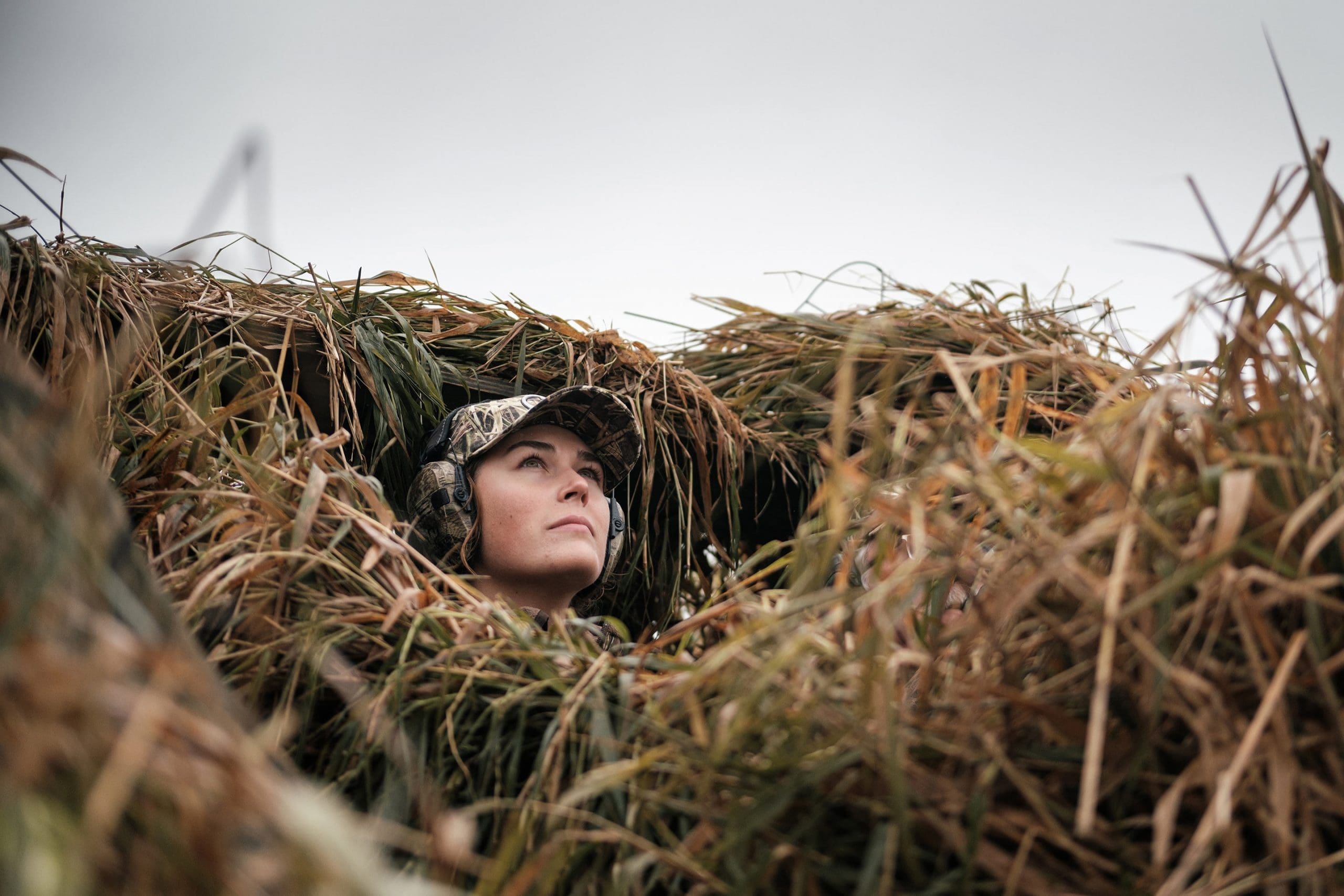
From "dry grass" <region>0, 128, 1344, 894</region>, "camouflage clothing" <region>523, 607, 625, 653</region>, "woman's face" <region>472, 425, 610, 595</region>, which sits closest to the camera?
"dry grass" <region>0, 128, 1344, 894</region>

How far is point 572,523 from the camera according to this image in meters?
1.59

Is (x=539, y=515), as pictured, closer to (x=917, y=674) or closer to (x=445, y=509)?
(x=445, y=509)

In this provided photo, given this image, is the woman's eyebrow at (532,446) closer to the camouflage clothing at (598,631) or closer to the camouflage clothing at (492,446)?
the camouflage clothing at (492,446)

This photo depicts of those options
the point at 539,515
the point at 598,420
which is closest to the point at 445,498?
the point at 539,515

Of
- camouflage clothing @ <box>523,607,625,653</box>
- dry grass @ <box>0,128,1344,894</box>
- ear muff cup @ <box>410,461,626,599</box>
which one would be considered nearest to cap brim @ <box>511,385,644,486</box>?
ear muff cup @ <box>410,461,626,599</box>

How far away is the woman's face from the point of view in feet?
5.16

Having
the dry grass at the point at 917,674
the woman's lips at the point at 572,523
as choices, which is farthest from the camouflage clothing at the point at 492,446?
the dry grass at the point at 917,674

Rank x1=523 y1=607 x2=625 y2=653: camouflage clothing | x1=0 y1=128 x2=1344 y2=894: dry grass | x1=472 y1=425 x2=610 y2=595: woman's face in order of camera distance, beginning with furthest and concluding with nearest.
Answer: x1=472 y1=425 x2=610 y2=595: woman's face → x1=523 y1=607 x2=625 y2=653: camouflage clothing → x1=0 y1=128 x2=1344 y2=894: dry grass

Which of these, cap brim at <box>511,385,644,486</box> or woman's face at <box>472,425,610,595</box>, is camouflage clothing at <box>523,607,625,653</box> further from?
cap brim at <box>511,385,644,486</box>

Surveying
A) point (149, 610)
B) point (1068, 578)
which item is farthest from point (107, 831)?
point (1068, 578)

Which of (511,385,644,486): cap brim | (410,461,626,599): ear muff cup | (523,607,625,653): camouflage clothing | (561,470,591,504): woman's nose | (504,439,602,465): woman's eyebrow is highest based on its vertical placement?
(511,385,644,486): cap brim

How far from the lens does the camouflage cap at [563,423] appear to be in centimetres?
162

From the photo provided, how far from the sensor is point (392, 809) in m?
0.68

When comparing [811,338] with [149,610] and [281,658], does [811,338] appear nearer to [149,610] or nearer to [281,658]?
[281,658]
